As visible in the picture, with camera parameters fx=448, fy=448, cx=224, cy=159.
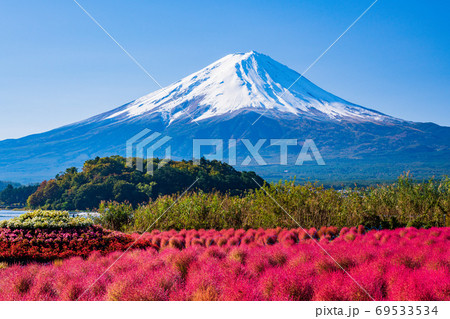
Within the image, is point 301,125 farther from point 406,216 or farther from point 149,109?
point 406,216

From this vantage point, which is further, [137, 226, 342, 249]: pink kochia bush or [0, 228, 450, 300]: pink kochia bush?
[137, 226, 342, 249]: pink kochia bush

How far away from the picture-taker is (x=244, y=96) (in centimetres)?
16025

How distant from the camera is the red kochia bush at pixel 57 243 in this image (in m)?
6.15

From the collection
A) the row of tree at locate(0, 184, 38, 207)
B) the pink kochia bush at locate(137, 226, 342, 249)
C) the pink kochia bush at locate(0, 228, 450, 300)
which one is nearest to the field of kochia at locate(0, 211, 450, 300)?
the pink kochia bush at locate(0, 228, 450, 300)

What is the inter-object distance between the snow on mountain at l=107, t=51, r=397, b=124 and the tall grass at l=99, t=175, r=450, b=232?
435 feet

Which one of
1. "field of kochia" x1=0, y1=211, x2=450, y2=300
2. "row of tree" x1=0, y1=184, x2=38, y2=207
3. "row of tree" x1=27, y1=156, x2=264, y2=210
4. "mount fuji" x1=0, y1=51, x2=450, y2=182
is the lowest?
"row of tree" x1=0, y1=184, x2=38, y2=207

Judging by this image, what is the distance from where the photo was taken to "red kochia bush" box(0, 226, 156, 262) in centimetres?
615

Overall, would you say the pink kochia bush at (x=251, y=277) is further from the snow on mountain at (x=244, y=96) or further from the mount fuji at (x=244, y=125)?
the snow on mountain at (x=244, y=96)

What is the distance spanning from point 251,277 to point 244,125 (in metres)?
154

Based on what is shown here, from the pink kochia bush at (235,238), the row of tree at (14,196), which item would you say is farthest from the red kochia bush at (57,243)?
the row of tree at (14,196)

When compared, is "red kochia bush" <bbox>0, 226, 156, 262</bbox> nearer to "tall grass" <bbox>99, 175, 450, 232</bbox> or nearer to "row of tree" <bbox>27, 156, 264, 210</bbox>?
"tall grass" <bbox>99, 175, 450, 232</bbox>

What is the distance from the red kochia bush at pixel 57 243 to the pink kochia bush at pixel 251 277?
45.1 inches

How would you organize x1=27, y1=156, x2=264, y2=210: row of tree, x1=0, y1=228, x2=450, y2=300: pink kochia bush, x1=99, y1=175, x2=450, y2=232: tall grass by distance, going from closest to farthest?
1. x1=0, y1=228, x2=450, y2=300: pink kochia bush
2. x1=99, y1=175, x2=450, y2=232: tall grass
3. x1=27, y1=156, x2=264, y2=210: row of tree

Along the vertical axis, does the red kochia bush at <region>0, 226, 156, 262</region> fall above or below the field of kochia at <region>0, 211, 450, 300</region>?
below
